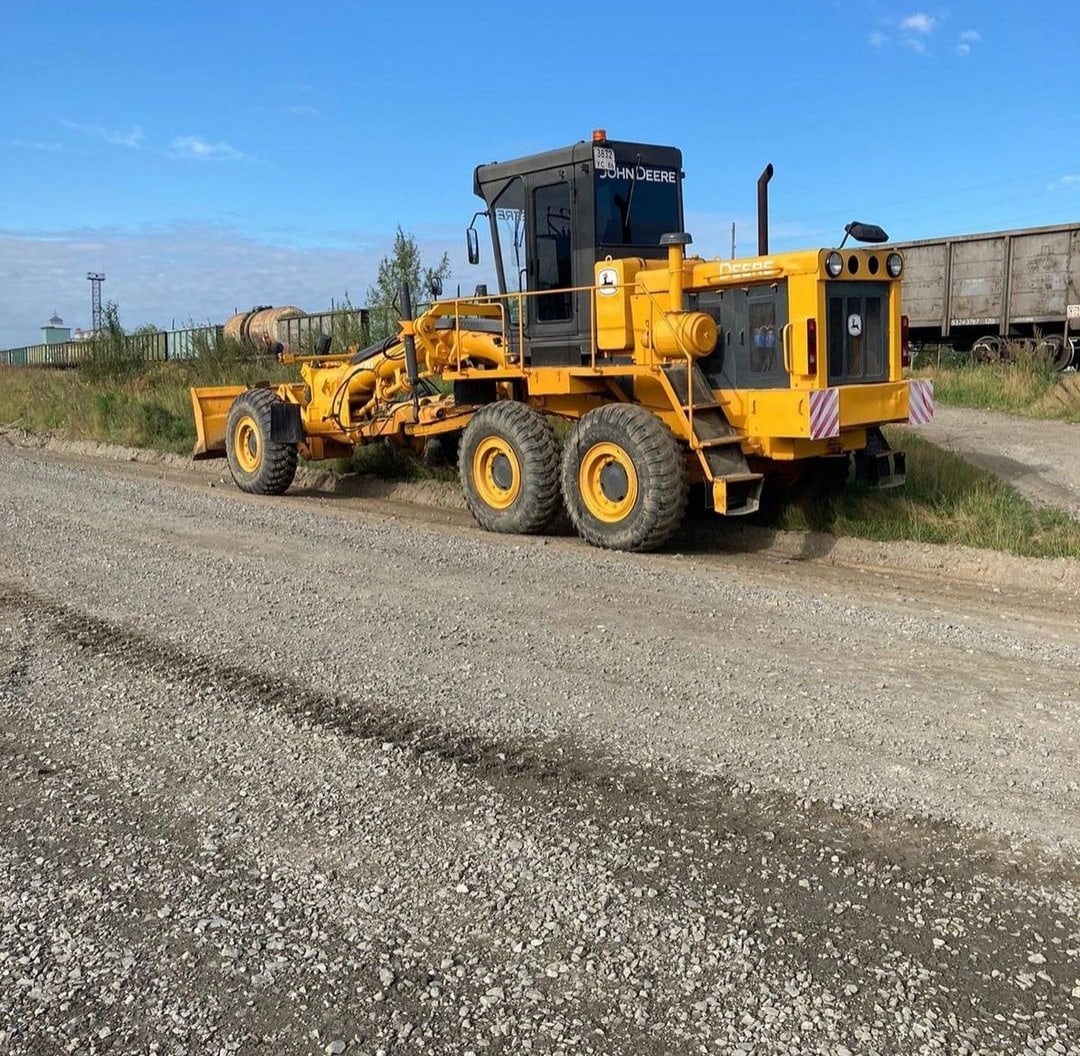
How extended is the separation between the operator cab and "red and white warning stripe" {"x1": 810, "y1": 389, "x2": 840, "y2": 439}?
7.29 feet

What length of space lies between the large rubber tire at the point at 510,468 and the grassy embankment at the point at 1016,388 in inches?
334

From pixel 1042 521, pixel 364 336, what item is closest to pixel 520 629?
pixel 1042 521

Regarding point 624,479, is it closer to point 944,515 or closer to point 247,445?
point 944,515

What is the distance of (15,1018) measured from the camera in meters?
2.83

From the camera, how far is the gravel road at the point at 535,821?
2.85 m

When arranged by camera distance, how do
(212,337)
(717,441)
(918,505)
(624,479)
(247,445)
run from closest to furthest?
(717,441) → (624,479) → (918,505) → (247,445) → (212,337)

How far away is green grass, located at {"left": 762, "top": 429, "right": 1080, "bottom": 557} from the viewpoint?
28.2 feet

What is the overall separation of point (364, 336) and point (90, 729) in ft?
54.4

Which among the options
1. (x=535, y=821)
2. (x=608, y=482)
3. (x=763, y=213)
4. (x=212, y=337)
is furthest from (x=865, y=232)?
(x=212, y=337)

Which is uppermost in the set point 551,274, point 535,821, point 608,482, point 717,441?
point 551,274

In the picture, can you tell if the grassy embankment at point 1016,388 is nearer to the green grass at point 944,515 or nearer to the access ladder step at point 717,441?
the green grass at point 944,515

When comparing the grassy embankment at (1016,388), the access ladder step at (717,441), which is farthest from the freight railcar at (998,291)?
the access ladder step at (717,441)

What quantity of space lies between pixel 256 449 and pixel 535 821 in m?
9.82

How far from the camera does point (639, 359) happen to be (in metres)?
9.23
